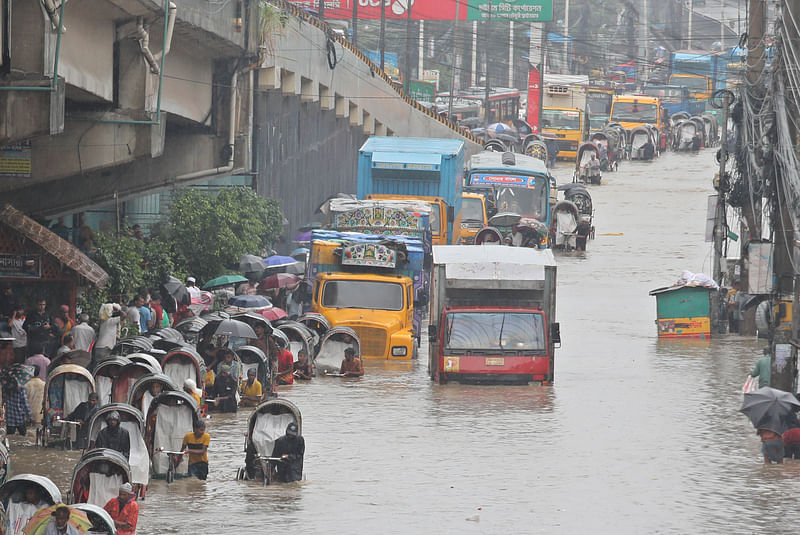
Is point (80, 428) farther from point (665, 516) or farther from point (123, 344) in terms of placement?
point (665, 516)

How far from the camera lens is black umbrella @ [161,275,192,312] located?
93.5 feet

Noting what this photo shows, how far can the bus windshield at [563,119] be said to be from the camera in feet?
245

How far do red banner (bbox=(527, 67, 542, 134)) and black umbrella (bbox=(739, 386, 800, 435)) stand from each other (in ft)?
207

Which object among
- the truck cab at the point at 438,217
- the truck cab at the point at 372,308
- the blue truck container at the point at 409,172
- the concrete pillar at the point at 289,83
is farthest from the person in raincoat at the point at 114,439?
the concrete pillar at the point at 289,83

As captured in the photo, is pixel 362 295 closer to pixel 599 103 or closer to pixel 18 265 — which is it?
pixel 18 265

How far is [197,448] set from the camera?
17.0 m

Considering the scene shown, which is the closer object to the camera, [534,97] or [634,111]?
[634,111]

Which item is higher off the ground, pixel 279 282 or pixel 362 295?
pixel 279 282

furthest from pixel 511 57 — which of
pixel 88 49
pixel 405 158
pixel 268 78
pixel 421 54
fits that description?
pixel 88 49

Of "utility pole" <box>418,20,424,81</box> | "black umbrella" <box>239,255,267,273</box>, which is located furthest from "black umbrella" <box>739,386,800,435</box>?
"utility pole" <box>418,20,424,81</box>

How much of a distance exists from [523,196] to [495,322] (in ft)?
67.7

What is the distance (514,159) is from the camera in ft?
155

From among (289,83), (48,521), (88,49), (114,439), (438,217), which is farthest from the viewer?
(289,83)

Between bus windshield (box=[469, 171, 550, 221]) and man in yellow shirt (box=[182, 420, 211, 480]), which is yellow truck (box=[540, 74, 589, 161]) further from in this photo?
man in yellow shirt (box=[182, 420, 211, 480])
